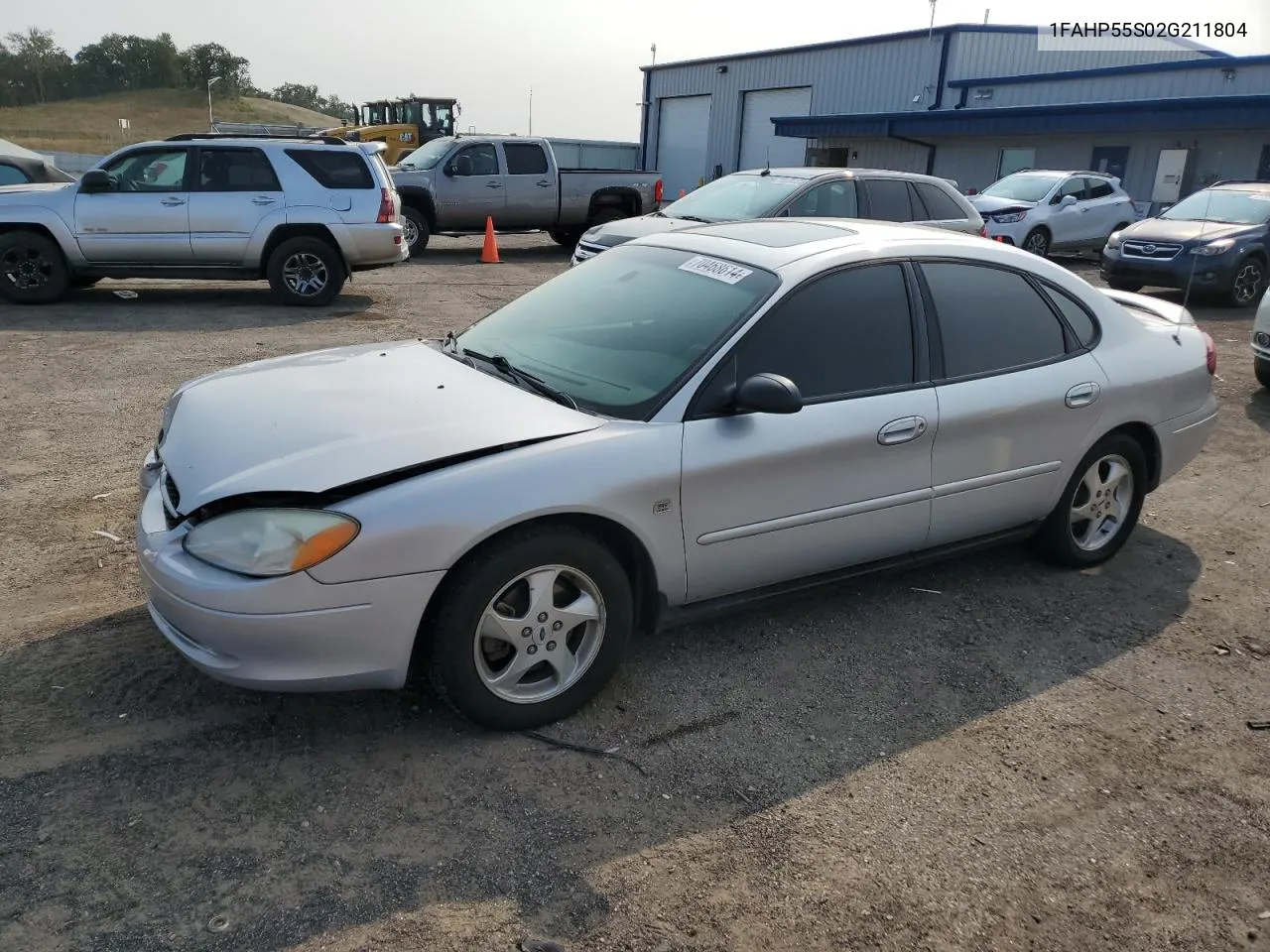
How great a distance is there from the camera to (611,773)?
3.06 m

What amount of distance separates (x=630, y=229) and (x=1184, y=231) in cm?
821

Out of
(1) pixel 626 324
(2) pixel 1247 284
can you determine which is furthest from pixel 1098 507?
(2) pixel 1247 284

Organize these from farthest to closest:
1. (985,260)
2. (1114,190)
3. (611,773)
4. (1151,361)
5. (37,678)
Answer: (1114,190) → (1151,361) → (985,260) → (37,678) → (611,773)

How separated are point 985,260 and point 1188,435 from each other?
1.56 metres

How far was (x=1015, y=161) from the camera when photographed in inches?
1016

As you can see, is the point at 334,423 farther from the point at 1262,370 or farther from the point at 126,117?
the point at 126,117

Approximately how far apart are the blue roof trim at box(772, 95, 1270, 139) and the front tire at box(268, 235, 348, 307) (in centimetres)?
1832

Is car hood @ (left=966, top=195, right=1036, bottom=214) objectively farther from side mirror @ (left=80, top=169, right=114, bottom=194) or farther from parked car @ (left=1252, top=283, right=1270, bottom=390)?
side mirror @ (left=80, top=169, right=114, bottom=194)

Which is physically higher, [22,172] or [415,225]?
[22,172]

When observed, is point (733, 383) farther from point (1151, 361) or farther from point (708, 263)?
point (1151, 361)

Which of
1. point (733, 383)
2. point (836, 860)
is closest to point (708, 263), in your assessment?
point (733, 383)

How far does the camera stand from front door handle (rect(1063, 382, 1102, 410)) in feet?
14.2

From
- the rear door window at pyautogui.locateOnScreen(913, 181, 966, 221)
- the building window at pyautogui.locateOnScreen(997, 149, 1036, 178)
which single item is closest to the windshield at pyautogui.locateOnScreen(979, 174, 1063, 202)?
the building window at pyautogui.locateOnScreen(997, 149, 1036, 178)

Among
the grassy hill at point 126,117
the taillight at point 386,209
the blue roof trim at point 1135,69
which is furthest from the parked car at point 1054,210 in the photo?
the grassy hill at point 126,117
